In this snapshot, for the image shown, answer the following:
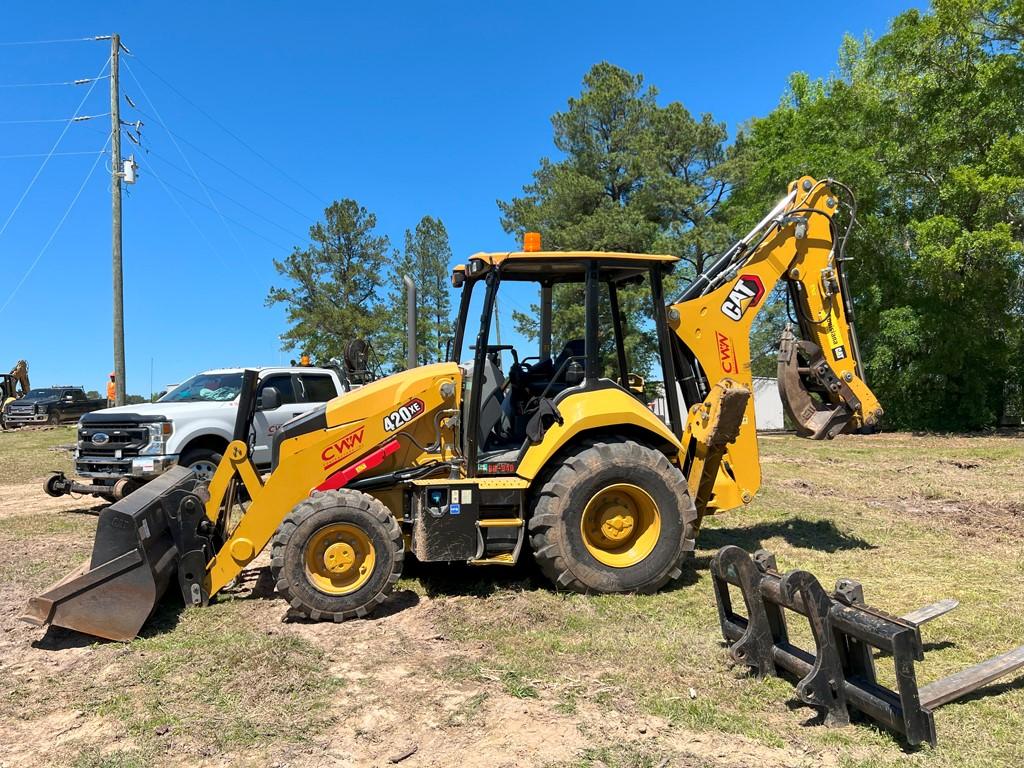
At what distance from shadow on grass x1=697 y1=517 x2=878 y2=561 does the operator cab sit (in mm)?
1763

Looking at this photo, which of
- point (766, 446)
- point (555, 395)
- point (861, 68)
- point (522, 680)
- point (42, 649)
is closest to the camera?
point (522, 680)

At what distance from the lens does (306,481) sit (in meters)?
5.75

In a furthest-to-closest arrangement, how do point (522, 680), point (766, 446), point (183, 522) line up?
1. point (766, 446)
2. point (183, 522)
3. point (522, 680)

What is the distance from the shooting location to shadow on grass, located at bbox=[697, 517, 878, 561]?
747 cm

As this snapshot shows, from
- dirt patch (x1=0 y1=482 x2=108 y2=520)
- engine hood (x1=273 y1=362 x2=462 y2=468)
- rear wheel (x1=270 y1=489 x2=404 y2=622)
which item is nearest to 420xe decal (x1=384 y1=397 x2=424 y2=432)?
engine hood (x1=273 y1=362 x2=462 y2=468)

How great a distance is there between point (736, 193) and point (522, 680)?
1018 inches

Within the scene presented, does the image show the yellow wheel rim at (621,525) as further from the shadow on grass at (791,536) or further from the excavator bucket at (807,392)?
the excavator bucket at (807,392)

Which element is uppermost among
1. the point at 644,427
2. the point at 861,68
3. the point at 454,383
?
the point at 861,68

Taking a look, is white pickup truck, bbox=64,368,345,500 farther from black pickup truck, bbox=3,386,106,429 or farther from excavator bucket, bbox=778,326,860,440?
black pickup truck, bbox=3,386,106,429

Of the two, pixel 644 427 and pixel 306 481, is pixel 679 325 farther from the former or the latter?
pixel 306 481

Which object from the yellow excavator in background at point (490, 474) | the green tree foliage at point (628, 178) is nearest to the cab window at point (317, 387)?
the yellow excavator in background at point (490, 474)

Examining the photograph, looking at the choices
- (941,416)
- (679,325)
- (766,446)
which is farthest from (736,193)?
(679,325)

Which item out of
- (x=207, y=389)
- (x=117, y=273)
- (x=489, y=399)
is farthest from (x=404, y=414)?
(x=117, y=273)

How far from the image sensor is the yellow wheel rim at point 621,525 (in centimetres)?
592
